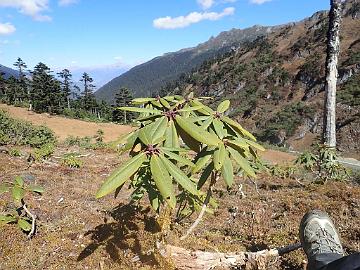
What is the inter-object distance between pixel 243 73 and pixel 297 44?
16536 mm

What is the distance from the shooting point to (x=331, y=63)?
830cm

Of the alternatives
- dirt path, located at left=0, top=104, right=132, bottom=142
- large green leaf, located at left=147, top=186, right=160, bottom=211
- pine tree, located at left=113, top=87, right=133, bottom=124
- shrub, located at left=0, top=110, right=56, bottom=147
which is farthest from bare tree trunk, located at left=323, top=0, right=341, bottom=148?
pine tree, located at left=113, top=87, right=133, bottom=124

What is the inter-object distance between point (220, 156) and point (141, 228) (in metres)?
3.04

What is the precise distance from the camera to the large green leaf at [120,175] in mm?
1913

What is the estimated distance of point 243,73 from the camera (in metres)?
107

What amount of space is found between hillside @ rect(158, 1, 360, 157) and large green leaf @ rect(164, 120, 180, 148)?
51737 mm

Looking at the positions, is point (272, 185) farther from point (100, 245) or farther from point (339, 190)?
point (100, 245)

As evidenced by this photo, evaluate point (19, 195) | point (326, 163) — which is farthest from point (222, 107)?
point (326, 163)

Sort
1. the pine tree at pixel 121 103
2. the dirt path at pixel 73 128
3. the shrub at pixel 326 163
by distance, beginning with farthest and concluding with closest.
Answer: the pine tree at pixel 121 103
the dirt path at pixel 73 128
the shrub at pixel 326 163

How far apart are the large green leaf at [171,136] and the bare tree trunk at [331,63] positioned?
690 centimetres

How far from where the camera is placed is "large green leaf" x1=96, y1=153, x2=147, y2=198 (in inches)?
75.3

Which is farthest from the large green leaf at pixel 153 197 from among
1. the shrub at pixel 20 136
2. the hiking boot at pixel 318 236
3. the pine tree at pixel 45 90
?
the pine tree at pixel 45 90

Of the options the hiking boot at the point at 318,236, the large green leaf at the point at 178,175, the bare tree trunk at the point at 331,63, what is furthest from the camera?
the bare tree trunk at the point at 331,63

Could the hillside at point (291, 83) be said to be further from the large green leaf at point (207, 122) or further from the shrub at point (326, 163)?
the large green leaf at point (207, 122)
